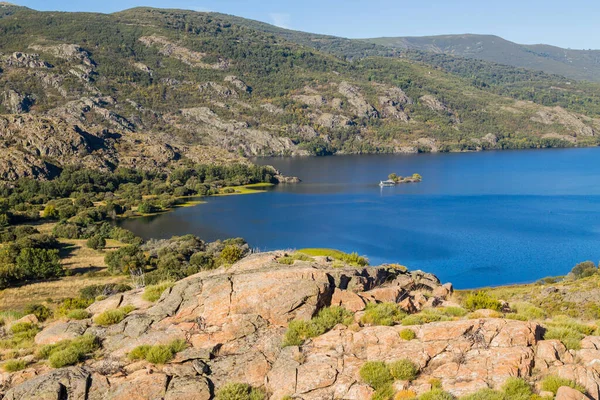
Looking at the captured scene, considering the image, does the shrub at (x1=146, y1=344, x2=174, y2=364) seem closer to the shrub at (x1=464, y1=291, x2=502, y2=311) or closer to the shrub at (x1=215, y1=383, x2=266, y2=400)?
the shrub at (x1=215, y1=383, x2=266, y2=400)

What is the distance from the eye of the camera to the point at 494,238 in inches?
3418

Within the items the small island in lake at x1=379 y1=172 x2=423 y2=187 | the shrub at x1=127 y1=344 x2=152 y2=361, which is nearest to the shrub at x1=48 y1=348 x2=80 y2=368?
A: the shrub at x1=127 y1=344 x2=152 y2=361

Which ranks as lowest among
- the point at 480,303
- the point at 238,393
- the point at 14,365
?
the point at 14,365

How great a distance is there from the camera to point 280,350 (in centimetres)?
1577

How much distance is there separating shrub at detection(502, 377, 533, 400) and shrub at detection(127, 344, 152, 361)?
1045cm

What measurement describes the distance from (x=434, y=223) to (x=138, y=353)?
88.9 m

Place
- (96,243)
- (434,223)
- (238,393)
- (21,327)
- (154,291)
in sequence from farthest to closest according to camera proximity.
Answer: (434,223) < (96,243) < (154,291) < (21,327) < (238,393)

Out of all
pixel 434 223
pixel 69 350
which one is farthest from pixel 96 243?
pixel 434 223

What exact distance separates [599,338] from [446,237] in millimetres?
73970

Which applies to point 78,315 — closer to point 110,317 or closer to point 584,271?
point 110,317

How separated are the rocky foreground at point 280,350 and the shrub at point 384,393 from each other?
7.2 inches

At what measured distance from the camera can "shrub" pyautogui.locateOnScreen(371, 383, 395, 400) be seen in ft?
44.2

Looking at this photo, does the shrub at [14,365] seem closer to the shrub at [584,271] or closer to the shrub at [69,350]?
the shrub at [69,350]

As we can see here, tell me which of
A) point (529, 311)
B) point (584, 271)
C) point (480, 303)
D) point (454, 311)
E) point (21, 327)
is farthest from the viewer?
point (584, 271)
